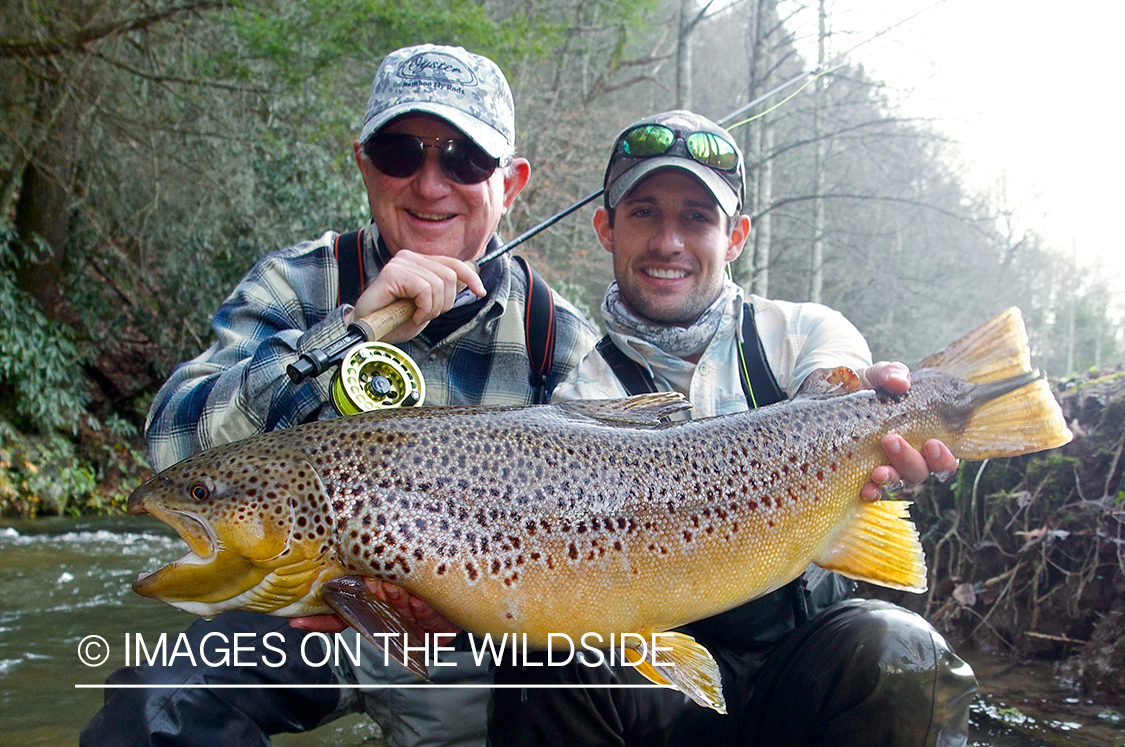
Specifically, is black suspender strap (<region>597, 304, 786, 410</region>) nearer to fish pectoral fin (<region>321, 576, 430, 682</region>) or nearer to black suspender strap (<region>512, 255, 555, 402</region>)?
black suspender strap (<region>512, 255, 555, 402</region>)

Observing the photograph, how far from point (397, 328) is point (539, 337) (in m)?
0.96

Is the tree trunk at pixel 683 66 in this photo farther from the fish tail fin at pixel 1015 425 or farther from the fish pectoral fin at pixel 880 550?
the fish pectoral fin at pixel 880 550

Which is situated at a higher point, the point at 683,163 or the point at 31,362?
the point at 683,163

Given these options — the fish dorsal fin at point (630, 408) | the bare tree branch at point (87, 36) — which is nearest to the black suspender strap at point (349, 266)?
the fish dorsal fin at point (630, 408)

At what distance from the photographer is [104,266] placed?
1182 centimetres

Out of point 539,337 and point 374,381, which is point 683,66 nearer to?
point 539,337

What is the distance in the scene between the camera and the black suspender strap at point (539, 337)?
11.8ft

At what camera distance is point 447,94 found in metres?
3.37

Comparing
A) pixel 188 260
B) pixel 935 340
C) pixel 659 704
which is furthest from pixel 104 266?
pixel 935 340

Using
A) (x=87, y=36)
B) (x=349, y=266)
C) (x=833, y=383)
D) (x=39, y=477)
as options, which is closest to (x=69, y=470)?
(x=39, y=477)

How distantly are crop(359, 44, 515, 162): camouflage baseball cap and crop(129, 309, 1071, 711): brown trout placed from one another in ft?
5.09

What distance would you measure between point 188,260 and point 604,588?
11.7 m

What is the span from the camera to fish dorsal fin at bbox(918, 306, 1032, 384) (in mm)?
2537

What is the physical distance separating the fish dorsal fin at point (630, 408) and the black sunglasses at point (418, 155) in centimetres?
143
